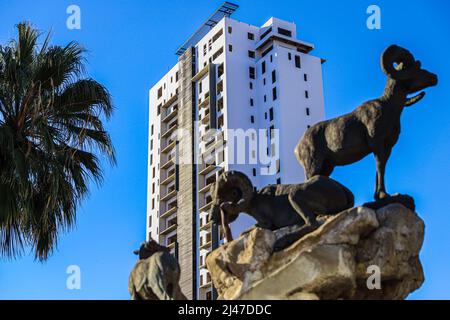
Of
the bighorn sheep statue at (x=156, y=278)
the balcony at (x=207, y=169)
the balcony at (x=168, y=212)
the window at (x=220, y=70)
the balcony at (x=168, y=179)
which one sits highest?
the window at (x=220, y=70)

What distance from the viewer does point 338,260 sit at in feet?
30.7

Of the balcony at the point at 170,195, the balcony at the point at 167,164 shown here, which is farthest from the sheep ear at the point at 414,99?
the balcony at the point at 167,164

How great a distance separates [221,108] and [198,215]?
9891mm

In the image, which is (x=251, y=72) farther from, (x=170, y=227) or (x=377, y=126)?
(x=377, y=126)

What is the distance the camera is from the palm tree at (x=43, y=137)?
1528 cm

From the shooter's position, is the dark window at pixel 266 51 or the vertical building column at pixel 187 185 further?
the dark window at pixel 266 51

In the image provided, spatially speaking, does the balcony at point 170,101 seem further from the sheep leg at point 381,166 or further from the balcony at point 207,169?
the sheep leg at point 381,166

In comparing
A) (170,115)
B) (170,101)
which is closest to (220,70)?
(170,115)

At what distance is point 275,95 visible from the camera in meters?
60.5

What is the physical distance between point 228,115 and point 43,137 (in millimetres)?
45187

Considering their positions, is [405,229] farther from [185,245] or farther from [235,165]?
[185,245]

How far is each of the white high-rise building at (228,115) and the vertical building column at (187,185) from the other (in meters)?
0.09

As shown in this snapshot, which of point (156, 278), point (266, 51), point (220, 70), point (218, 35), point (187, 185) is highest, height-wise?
point (218, 35)
